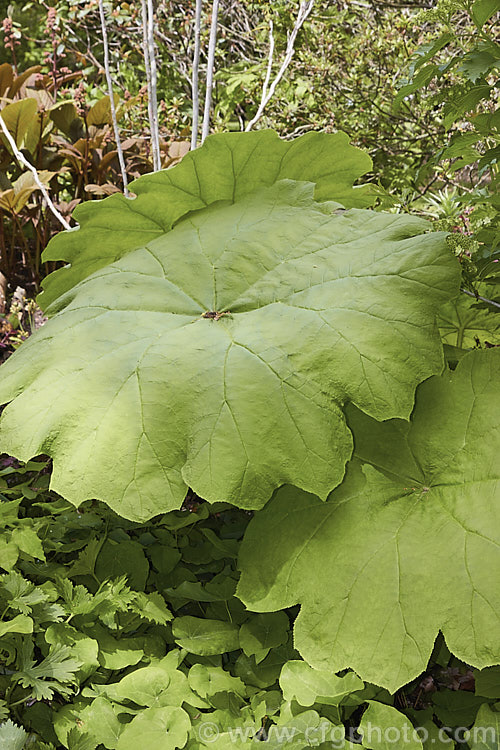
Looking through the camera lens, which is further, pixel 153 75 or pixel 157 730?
pixel 153 75

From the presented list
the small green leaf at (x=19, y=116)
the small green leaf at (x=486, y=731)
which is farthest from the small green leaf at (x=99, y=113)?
the small green leaf at (x=486, y=731)

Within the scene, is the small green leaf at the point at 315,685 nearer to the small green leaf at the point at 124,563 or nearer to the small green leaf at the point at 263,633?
the small green leaf at the point at 263,633

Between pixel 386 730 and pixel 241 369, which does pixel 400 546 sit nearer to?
pixel 386 730

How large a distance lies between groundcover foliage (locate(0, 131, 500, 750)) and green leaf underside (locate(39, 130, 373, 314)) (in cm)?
17

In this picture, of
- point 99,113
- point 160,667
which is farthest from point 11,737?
point 99,113

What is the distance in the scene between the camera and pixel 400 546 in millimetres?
1017

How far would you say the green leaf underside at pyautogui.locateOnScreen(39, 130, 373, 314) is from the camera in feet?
4.49

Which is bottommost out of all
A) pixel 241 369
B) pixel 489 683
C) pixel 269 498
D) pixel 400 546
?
pixel 489 683

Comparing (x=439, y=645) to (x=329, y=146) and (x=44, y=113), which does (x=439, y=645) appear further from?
(x=44, y=113)

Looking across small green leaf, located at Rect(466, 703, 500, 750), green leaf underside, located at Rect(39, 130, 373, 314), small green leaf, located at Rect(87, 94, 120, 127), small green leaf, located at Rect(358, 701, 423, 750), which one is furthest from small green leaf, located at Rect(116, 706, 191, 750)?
small green leaf, located at Rect(87, 94, 120, 127)

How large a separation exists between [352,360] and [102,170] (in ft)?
7.21

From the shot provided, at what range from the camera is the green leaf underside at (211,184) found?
4.49 feet

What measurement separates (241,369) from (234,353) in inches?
1.5

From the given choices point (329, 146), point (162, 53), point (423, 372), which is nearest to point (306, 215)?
point (329, 146)
